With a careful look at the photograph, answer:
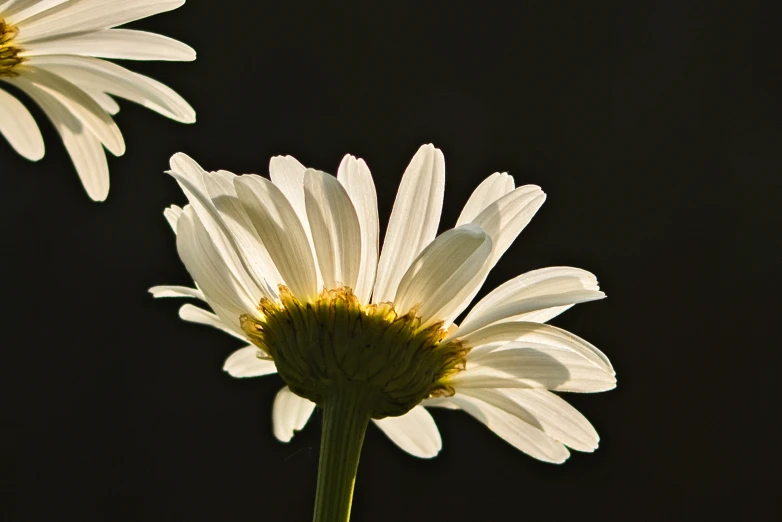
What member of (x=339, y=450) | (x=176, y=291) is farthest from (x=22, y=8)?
(x=339, y=450)

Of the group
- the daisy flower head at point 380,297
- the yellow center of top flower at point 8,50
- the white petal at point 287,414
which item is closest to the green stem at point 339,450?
the daisy flower head at point 380,297

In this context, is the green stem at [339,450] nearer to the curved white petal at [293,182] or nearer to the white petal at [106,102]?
the curved white petal at [293,182]

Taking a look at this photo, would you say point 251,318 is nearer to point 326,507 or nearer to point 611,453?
point 326,507

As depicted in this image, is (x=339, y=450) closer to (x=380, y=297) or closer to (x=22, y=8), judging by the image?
(x=380, y=297)

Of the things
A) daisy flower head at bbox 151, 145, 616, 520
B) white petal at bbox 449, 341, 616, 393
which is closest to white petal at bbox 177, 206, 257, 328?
daisy flower head at bbox 151, 145, 616, 520

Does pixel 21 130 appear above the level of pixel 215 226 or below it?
above

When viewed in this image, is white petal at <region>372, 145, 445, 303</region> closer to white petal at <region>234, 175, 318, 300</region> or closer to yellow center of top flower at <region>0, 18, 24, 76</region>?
white petal at <region>234, 175, 318, 300</region>

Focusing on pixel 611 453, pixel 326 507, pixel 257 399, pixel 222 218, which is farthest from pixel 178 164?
pixel 611 453
